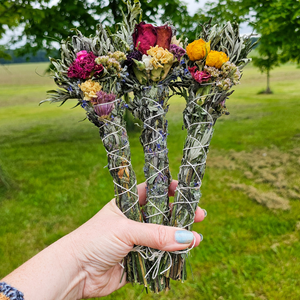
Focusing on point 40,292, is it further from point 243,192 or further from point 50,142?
point 50,142

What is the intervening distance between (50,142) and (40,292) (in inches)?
349

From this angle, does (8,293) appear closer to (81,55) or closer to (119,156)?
(119,156)

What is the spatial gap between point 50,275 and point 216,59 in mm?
2086

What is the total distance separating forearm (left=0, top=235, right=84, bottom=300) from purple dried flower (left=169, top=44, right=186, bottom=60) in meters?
1.75

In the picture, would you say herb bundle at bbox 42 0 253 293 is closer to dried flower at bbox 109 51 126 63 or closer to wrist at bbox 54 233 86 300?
dried flower at bbox 109 51 126 63

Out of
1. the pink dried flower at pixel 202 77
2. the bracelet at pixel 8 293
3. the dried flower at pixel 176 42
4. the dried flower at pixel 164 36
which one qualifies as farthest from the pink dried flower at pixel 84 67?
the bracelet at pixel 8 293

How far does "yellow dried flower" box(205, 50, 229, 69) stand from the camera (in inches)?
75.6

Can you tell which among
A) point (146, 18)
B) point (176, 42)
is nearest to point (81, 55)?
point (176, 42)

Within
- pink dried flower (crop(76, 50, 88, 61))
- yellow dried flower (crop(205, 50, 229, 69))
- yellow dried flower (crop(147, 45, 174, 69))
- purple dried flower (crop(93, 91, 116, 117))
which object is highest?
pink dried flower (crop(76, 50, 88, 61))

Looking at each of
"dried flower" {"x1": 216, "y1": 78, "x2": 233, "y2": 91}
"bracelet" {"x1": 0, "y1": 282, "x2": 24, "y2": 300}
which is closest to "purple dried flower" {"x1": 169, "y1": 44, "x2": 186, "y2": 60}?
"dried flower" {"x1": 216, "y1": 78, "x2": 233, "y2": 91}

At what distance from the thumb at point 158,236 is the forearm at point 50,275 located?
53 cm

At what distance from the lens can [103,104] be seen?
6.37 ft

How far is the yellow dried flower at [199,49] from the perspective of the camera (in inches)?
76.3

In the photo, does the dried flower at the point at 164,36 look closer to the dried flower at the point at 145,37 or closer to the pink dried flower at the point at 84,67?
the dried flower at the point at 145,37
